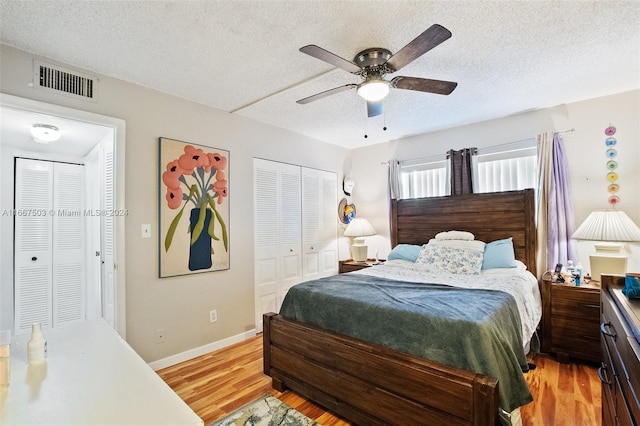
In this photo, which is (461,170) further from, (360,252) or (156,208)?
(156,208)

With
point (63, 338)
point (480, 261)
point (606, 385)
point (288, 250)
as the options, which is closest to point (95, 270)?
point (288, 250)

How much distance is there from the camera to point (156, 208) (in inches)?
110

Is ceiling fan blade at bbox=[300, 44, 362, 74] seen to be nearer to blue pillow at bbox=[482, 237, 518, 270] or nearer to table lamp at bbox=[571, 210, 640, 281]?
blue pillow at bbox=[482, 237, 518, 270]

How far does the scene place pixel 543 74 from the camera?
2529mm

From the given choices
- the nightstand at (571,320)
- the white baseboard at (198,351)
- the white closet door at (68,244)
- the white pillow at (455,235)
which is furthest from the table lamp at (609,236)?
the white closet door at (68,244)

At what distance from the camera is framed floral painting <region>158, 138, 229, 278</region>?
9.28 ft

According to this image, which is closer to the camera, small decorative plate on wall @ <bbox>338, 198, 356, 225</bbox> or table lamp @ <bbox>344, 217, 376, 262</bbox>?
table lamp @ <bbox>344, 217, 376, 262</bbox>

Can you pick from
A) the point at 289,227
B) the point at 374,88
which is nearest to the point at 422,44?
the point at 374,88

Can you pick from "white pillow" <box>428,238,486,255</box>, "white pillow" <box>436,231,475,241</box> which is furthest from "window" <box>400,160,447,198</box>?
"white pillow" <box>428,238,486,255</box>

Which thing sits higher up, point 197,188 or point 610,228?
point 197,188

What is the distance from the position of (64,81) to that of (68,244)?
2.10 m

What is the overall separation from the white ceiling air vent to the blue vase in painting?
4.13 feet

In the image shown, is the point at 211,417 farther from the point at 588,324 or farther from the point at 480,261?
the point at 588,324

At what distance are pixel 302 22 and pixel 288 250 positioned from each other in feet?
8.89
